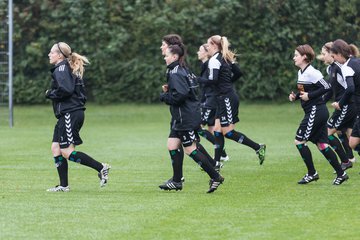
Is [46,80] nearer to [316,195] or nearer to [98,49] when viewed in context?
[98,49]

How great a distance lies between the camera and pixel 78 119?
11.5 meters

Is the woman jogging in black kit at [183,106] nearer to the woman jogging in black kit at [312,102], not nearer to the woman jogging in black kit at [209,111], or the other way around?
the woman jogging in black kit at [312,102]

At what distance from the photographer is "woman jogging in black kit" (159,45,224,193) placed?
36.3 ft

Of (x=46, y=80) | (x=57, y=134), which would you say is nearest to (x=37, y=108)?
(x=46, y=80)

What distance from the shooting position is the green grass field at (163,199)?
341 inches

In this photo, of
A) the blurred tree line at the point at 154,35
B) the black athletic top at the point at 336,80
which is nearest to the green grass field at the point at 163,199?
the black athletic top at the point at 336,80

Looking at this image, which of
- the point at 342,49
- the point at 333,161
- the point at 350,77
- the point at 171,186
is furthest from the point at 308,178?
the point at 171,186

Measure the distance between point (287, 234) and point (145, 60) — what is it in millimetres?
19484

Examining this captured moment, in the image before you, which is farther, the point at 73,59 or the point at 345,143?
the point at 345,143

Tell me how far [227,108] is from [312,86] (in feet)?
8.37

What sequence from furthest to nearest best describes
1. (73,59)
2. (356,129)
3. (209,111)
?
(209,111), (356,129), (73,59)

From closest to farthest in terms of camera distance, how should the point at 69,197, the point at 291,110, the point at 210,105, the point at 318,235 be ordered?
the point at 318,235 → the point at 69,197 → the point at 210,105 → the point at 291,110

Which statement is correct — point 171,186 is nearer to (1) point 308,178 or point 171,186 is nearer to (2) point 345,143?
(1) point 308,178

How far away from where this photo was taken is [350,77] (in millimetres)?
11977
